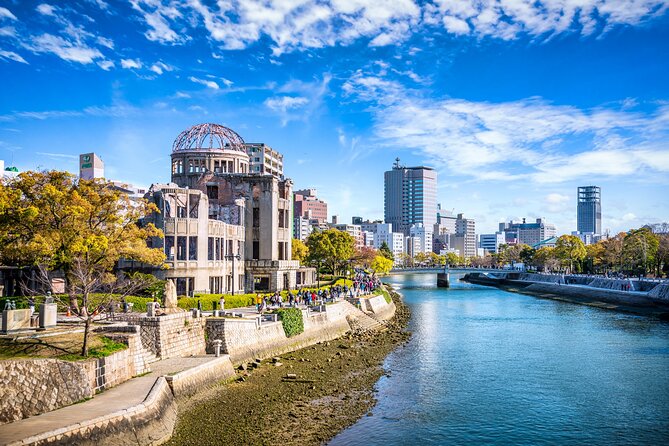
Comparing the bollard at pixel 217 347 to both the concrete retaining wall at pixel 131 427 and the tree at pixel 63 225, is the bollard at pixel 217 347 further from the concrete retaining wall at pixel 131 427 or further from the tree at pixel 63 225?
the tree at pixel 63 225

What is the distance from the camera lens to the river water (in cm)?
2889

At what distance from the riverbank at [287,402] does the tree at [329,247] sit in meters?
59.7

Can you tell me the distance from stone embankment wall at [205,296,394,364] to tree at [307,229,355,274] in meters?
43.4

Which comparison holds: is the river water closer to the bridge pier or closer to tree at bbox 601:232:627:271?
tree at bbox 601:232:627:271

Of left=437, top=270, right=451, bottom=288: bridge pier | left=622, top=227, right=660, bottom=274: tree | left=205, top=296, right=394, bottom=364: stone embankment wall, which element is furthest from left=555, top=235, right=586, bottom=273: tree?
left=205, top=296, right=394, bottom=364: stone embankment wall

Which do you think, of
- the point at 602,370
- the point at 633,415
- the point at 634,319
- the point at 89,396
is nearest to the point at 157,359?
the point at 89,396

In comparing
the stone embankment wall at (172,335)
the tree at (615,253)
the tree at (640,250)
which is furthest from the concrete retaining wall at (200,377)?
the tree at (615,253)

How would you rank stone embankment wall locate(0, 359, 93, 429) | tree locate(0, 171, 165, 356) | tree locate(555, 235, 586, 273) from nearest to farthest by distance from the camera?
stone embankment wall locate(0, 359, 93, 429)
tree locate(0, 171, 165, 356)
tree locate(555, 235, 586, 273)

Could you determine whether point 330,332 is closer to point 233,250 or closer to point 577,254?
point 233,250

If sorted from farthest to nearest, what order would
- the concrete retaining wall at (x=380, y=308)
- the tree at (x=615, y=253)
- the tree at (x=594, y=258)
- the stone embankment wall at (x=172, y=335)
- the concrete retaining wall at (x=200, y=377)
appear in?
1. the tree at (x=594, y=258)
2. the tree at (x=615, y=253)
3. the concrete retaining wall at (x=380, y=308)
4. the stone embankment wall at (x=172, y=335)
5. the concrete retaining wall at (x=200, y=377)

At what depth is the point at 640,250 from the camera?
4983 inches

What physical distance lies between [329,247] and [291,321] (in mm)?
59154

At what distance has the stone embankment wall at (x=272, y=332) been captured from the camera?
38125 mm

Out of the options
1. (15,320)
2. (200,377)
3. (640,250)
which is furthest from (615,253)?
(15,320)
